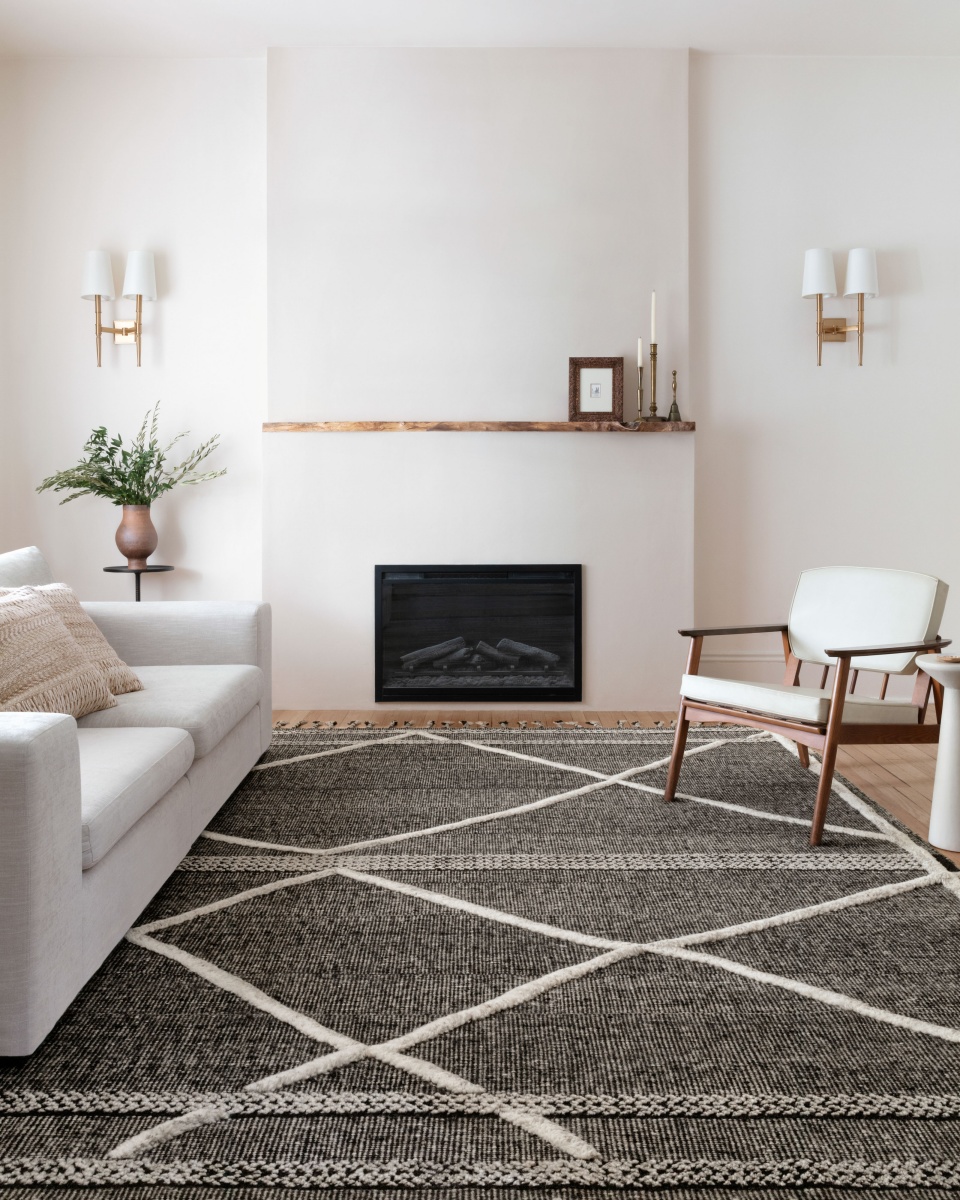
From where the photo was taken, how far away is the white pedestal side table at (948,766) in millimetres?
2803

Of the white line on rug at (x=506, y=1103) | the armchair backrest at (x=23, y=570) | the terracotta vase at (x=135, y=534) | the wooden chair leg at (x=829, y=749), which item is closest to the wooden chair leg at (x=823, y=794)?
the wooden chair leg at (x=829, y=749)

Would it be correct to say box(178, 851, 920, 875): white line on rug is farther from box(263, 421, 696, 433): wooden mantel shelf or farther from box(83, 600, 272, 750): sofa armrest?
box(263, 421, 696, 433): wooden mantel shelf

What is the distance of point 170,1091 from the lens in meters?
1.62

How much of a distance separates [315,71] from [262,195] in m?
0.61

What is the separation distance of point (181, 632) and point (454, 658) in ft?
5.22

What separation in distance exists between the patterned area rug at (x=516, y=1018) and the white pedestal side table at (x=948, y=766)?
88 millimetres

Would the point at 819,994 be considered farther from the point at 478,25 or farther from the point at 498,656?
the point at 478,25

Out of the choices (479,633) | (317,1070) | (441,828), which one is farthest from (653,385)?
(317,1070)

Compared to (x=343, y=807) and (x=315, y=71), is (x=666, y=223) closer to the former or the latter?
(x=315, y=71)

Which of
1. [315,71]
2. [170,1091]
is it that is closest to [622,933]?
[170,1091]

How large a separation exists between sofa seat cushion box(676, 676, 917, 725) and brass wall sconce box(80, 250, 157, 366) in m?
3.27

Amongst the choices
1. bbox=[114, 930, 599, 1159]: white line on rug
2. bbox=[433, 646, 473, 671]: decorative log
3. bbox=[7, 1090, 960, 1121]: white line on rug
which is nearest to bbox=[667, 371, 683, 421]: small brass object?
bbox=[433, 646, 473, 671]: decorative log

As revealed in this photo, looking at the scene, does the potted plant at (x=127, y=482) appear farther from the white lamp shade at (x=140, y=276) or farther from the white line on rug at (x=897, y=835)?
the white line on rug at (x=897, y=835)

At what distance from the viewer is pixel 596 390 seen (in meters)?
4.68
